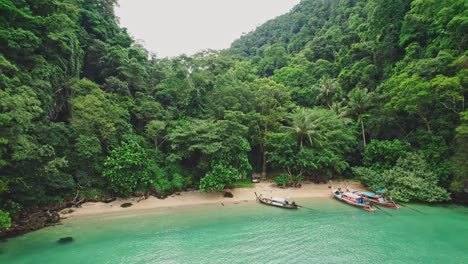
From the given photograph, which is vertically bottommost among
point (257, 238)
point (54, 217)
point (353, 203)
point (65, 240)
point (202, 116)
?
point (257, 238)

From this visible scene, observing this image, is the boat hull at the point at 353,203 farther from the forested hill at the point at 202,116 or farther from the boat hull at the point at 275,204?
the boat hull at the point at 275,204

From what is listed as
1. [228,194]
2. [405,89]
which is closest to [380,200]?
[405,89]

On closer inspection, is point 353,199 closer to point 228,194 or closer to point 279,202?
point 279,202

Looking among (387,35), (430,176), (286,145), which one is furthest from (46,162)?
(387,35)

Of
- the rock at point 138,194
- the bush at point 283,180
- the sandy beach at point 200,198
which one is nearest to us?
the sandy beach at point 200,198

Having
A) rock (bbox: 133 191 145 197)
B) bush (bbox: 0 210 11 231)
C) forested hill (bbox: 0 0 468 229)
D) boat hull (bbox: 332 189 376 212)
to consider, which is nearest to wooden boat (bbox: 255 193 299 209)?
forested hill (bbox: 0 0 468 229)

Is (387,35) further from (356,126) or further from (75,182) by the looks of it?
(75,182)

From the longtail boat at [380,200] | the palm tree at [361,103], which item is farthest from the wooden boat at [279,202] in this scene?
the palm tree at [361,103]

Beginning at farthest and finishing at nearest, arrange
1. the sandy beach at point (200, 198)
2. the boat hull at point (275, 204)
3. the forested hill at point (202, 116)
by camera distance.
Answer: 1. the boat hull at point (275, 204)
2. the sandy beach at point (200, 198)
3. the forested hill at point (202, 116)
